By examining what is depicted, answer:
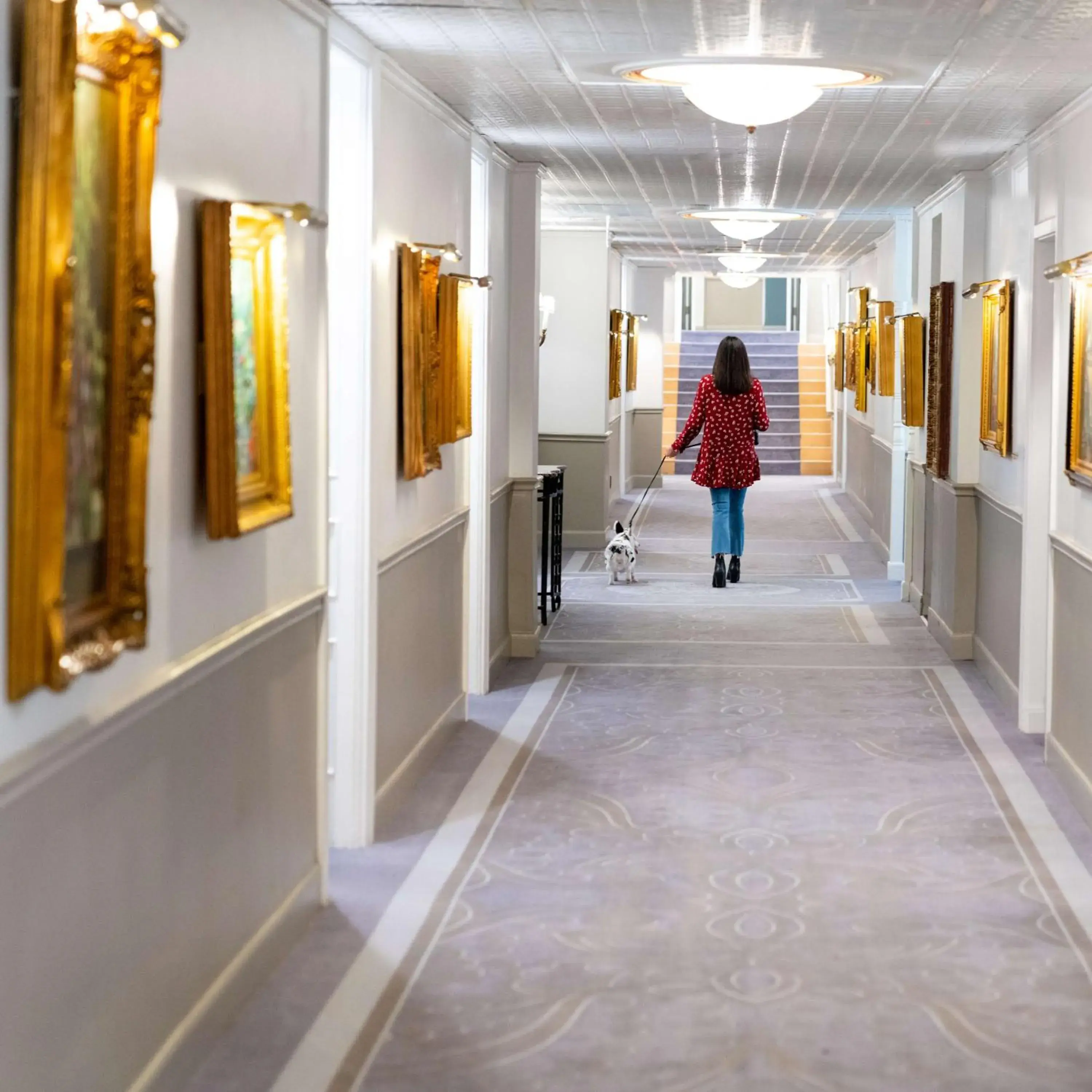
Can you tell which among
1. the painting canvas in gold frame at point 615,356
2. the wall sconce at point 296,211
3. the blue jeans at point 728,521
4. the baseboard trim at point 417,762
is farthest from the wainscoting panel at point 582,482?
the wall sconce at point 296,211

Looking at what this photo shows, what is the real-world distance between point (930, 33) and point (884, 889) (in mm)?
2568

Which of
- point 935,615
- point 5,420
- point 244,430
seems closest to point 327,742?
point 244,430

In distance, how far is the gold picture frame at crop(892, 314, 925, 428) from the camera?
10039mm

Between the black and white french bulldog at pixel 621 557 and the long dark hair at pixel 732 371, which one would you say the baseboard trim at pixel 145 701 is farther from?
the long dark hair at pixel 732 371

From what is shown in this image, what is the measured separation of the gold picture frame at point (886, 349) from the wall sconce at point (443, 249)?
599 centimetres

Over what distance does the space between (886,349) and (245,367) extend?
9.05 metres

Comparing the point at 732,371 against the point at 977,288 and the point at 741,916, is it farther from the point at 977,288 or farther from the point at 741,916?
the point at 741,916

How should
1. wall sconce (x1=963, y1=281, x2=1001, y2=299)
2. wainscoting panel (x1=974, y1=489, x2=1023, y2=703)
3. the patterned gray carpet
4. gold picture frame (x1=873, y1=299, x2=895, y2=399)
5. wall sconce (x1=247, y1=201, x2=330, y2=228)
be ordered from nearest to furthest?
the patterned gray carpet, wall sconce (x1=247, y1=201, x2=330, y2=228), wainscoting panel (x1=974, y1=489, x2=1023, y2=703), wall sconce (x1=963, y1=281, x2=1001, y2=299), gold picture frame (x1=873, y1=299, x2=895, y2=399)

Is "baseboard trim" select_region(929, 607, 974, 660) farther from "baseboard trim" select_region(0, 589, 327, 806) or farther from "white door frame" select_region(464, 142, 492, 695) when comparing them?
"baseboard trim" select_region(0, 589, 327, 806)

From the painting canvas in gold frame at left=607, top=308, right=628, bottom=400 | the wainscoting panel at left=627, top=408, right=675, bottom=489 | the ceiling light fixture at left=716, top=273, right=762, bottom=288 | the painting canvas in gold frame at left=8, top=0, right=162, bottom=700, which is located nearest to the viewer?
the painting canvas in gold frame at left=8, top=0, right=162, bottom=700

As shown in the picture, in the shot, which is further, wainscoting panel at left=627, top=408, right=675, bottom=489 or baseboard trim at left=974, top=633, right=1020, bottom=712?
wainscoting panel at left=627, top=408, right=675, bottom=489

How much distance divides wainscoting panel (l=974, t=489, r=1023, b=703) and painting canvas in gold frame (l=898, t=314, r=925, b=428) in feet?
5.07

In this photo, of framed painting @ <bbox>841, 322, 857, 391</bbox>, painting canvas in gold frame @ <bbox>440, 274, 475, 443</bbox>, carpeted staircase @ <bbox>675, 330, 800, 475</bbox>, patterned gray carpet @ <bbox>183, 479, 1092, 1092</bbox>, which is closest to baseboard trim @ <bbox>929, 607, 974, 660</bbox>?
patterned gray carpet @ <bbox>183, 479, 1092, 1092</bbox>

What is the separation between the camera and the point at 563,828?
5496 mm
